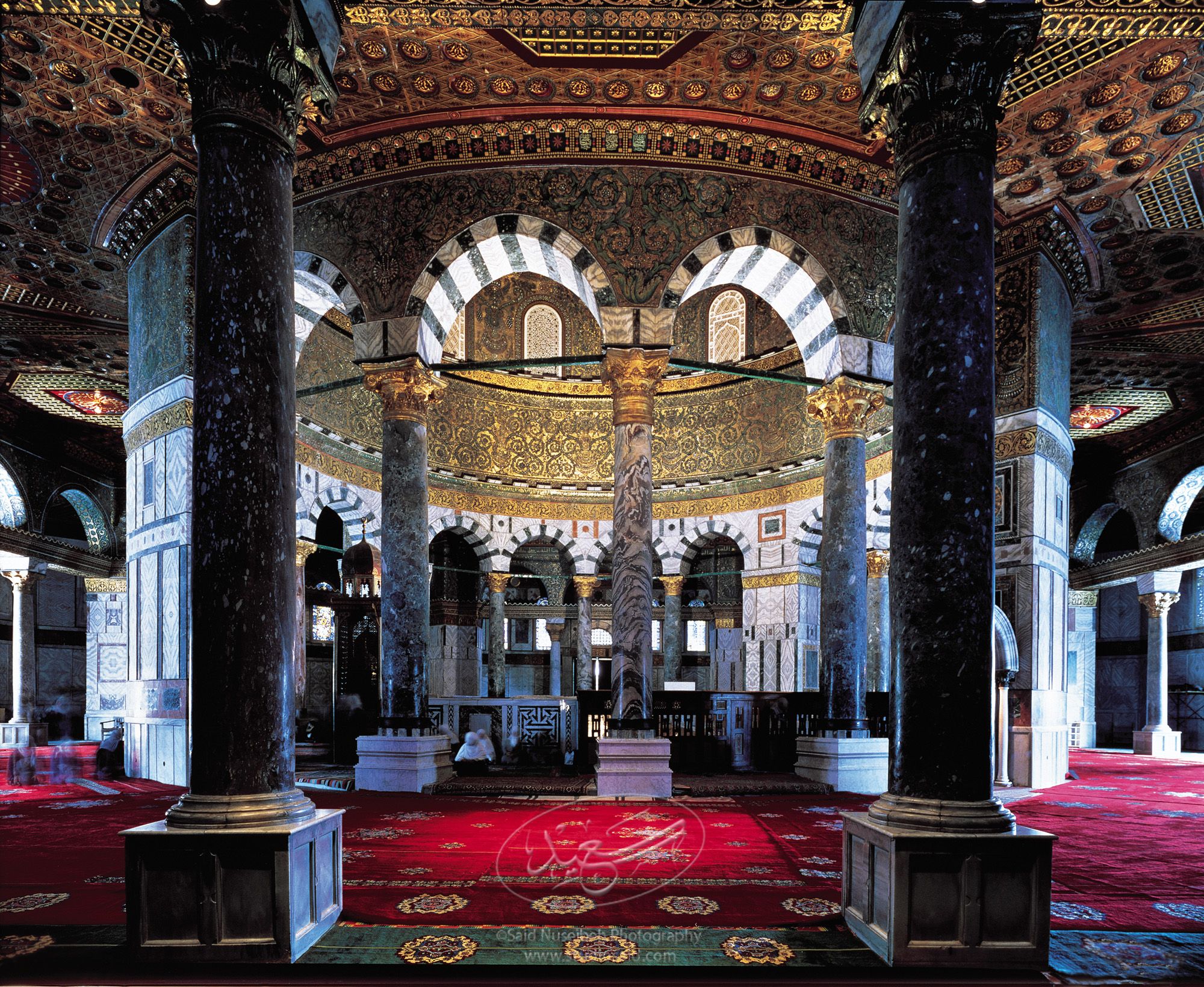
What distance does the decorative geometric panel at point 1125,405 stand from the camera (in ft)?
47.5

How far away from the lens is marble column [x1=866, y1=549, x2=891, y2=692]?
13.5 m

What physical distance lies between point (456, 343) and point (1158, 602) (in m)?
13.6

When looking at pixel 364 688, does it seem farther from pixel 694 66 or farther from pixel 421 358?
pixel 694 66

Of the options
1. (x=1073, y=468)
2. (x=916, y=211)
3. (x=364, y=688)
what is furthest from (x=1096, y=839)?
(x=1073, y=468)

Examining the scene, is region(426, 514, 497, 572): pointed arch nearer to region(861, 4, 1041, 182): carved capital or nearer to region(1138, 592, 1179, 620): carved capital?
region(1138, 592, 1179, 620): carved capital

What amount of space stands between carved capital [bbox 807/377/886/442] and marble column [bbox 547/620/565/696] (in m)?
11.6

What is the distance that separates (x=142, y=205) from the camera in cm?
898

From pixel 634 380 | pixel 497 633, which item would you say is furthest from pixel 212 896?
pixel 497 633

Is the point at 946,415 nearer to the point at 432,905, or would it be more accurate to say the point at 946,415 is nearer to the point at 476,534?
the point at 432,905

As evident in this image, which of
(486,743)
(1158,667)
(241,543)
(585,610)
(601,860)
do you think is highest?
(241,543)

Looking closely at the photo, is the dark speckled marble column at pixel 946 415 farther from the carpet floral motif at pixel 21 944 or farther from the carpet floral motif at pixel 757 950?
the carpet floral motif at pixel 21 944

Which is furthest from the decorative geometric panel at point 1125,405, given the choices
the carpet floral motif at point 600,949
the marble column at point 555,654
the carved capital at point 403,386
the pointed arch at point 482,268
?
the carpet floral motif at point 600,949

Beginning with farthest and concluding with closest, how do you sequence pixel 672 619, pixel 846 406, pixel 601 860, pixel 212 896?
pixel 672 619
pixel 846 406
pixel 601 860
pixel 212 896

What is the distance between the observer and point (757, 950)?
3615mm
